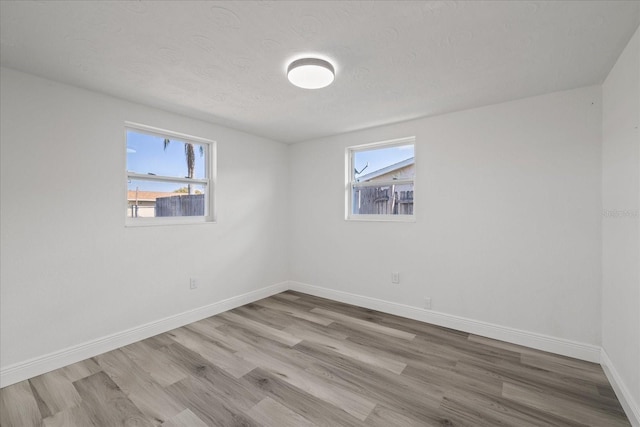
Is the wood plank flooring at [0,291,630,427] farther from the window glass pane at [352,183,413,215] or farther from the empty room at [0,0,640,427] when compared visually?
the window glass pane at [352,183,413,215]

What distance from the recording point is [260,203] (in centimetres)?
411

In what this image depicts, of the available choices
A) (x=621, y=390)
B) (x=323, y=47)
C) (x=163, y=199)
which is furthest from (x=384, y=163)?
(x=621, y=390)

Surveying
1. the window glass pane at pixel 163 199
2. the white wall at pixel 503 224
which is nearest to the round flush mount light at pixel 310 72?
the white wall at pixel 503 224

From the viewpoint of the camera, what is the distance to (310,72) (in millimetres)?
2008

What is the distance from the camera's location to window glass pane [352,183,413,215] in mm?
3502

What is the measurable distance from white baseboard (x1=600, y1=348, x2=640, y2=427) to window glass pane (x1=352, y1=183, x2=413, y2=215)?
2.06 m

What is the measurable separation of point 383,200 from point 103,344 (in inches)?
132

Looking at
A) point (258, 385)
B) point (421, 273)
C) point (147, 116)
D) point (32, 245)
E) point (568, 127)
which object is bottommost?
point (258, 385)

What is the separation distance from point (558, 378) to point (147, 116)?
14.2 feet

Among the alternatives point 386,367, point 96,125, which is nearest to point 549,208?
point 386,367

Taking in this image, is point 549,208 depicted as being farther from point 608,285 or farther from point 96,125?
point 96,125

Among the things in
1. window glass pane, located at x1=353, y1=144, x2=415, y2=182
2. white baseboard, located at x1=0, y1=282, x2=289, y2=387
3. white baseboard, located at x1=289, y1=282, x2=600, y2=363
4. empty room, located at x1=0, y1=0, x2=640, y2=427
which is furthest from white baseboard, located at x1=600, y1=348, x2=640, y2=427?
white baseboard, located at x1=0, y1=282, x2=289, y2=387

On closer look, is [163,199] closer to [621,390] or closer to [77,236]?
[77,236]

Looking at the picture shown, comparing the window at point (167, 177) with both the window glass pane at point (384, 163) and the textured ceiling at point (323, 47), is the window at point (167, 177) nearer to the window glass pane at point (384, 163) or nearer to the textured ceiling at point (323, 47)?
the textured ceiling at point (323, 47)
